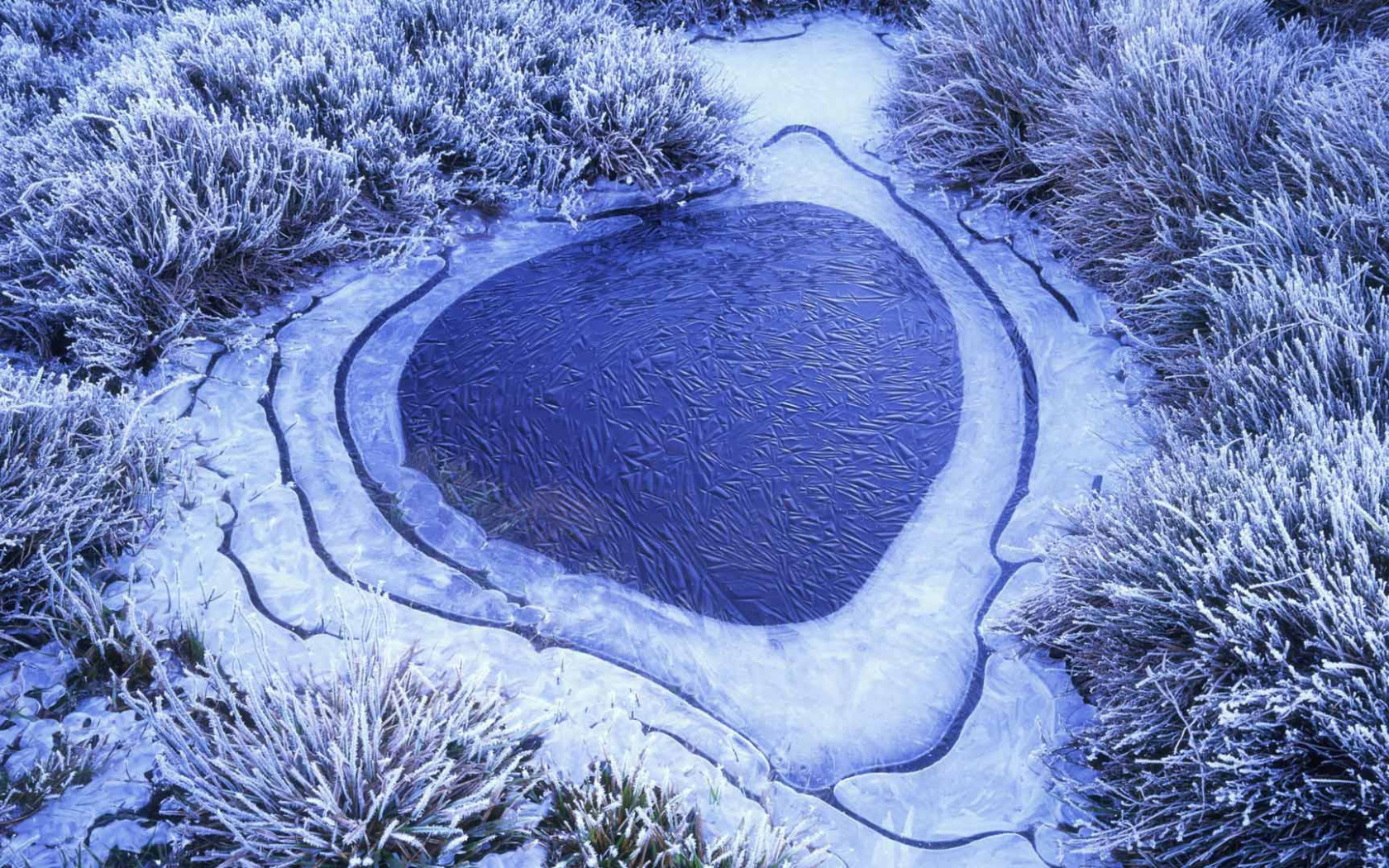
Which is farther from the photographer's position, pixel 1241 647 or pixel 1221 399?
pixel 1221 399

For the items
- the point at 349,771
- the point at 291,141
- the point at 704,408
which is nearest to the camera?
the point at 349,771

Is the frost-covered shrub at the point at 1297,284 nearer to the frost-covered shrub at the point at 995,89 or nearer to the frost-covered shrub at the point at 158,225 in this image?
the frost-covered shrub at the point at 995,89

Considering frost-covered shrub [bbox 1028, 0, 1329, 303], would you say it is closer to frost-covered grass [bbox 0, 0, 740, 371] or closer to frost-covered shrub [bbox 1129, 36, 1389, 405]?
frost-covered shrub [bbox 1129, 36, 1389, 405]

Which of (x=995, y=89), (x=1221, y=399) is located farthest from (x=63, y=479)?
(x=995, y=89)

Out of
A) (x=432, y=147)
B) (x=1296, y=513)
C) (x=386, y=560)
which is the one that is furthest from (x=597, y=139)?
(x=1296, y=513)

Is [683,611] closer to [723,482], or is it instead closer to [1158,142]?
[723,482]

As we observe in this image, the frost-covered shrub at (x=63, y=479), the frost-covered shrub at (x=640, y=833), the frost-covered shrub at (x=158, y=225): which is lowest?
the frost-covered shrub at (x=640, y=833)

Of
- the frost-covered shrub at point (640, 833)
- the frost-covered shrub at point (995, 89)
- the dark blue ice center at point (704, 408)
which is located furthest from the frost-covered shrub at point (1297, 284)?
the frost-covered shrub at point (640, 833)
